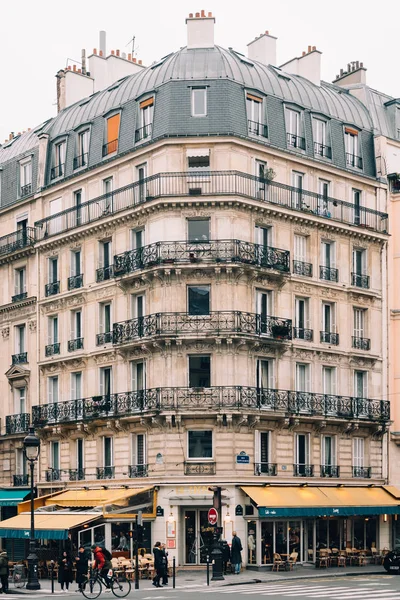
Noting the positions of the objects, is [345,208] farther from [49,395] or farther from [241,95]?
[49,395]

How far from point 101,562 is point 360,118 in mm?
26770

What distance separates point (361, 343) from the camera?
50.2 meters

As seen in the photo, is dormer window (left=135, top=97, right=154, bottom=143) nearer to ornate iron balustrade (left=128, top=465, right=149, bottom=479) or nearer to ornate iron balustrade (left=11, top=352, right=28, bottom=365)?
ornate iron balustrade (left=11, top=352, right=28, bottom=365)

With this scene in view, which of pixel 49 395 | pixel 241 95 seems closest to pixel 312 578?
pixel 49 395

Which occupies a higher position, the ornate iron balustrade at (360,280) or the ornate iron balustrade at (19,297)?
the ornate iron balustrade at (360,280)

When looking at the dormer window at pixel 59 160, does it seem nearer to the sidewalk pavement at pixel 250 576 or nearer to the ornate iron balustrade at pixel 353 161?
the ornate iron balustrade at pixel 353 161

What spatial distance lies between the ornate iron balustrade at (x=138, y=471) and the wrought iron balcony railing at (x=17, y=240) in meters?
13.0

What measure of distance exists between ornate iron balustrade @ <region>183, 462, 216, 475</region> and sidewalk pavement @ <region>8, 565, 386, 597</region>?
3.73m

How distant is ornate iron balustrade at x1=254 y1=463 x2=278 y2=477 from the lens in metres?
44.9

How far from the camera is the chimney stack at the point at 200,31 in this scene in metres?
48.5

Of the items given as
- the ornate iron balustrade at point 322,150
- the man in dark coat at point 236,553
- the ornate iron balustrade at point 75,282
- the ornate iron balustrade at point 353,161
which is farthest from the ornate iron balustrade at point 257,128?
the man in dark coat at point 236,553

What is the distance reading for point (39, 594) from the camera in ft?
116

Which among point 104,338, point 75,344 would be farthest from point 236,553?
point 75,344

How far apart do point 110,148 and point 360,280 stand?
12.6 meters
